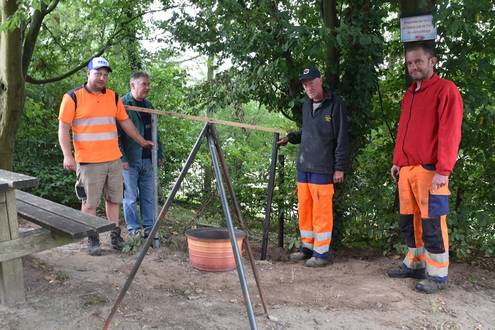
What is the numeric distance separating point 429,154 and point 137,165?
291cm

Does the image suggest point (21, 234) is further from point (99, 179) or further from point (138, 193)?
point (138, 193)

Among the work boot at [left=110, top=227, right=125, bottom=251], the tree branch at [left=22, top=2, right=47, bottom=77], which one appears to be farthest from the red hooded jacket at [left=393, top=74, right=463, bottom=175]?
the tree branch at [left=22, top=2, right=47, bottom=77]

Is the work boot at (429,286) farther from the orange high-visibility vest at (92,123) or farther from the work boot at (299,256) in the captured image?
the orange high-visibility vest at (92,123)

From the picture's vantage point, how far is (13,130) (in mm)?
5043

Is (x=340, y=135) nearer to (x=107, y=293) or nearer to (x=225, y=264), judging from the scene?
(x=225, y=264)

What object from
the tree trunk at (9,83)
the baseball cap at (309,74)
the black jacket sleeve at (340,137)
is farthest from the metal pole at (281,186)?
the tree trunk at (9,83)

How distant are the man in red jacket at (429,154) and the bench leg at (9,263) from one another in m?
3.10

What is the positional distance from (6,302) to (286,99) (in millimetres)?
3316

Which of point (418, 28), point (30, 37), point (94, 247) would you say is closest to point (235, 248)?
point (94, 247)

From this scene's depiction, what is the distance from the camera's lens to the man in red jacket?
3678mm

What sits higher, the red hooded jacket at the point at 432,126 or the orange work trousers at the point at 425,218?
the red hooded jacket at the point at 432,126

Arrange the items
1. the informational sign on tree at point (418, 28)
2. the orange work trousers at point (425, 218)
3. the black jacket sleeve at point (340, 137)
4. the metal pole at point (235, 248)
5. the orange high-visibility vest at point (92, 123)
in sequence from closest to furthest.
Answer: the metal pole at point (235, 248) < the orange work trousers at point (425, 218) < the informational sign on tree at point (418, 28) < the orange high-visibility vest at point (92, 123) < the black jacket sleeve at point (340, 137)

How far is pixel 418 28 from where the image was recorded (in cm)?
410

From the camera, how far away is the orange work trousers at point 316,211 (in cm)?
462
